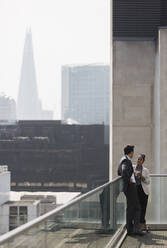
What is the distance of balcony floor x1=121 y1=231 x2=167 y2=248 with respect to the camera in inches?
298

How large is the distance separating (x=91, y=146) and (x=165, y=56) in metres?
55.5

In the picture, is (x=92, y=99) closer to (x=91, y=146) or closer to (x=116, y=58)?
(x=91, y=146)

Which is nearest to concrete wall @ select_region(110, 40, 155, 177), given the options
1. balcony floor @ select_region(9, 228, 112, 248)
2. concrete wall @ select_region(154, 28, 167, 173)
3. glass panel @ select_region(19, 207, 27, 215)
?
concrete wall @ select_region(154, 28, 167, 173)

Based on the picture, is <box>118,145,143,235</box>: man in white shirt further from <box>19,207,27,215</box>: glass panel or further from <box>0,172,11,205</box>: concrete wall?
<box>0,172,11,205</box>: concrete wall

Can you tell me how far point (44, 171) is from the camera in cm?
7069

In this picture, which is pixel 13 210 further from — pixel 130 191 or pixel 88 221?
pixel 88 221

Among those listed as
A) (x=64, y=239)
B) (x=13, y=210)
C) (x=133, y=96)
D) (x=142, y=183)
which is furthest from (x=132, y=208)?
(x=13, y=210)

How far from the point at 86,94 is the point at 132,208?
124409mm

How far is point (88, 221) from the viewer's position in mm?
5688

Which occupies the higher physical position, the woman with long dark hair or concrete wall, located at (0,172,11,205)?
the woman with long dark hair

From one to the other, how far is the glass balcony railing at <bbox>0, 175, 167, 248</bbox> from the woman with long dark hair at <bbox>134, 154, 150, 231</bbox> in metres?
0.31

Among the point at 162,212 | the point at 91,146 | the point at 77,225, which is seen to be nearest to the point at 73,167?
the point at 91,146

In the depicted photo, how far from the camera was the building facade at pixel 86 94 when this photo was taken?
123 metres

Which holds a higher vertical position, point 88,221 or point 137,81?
point 137,81
